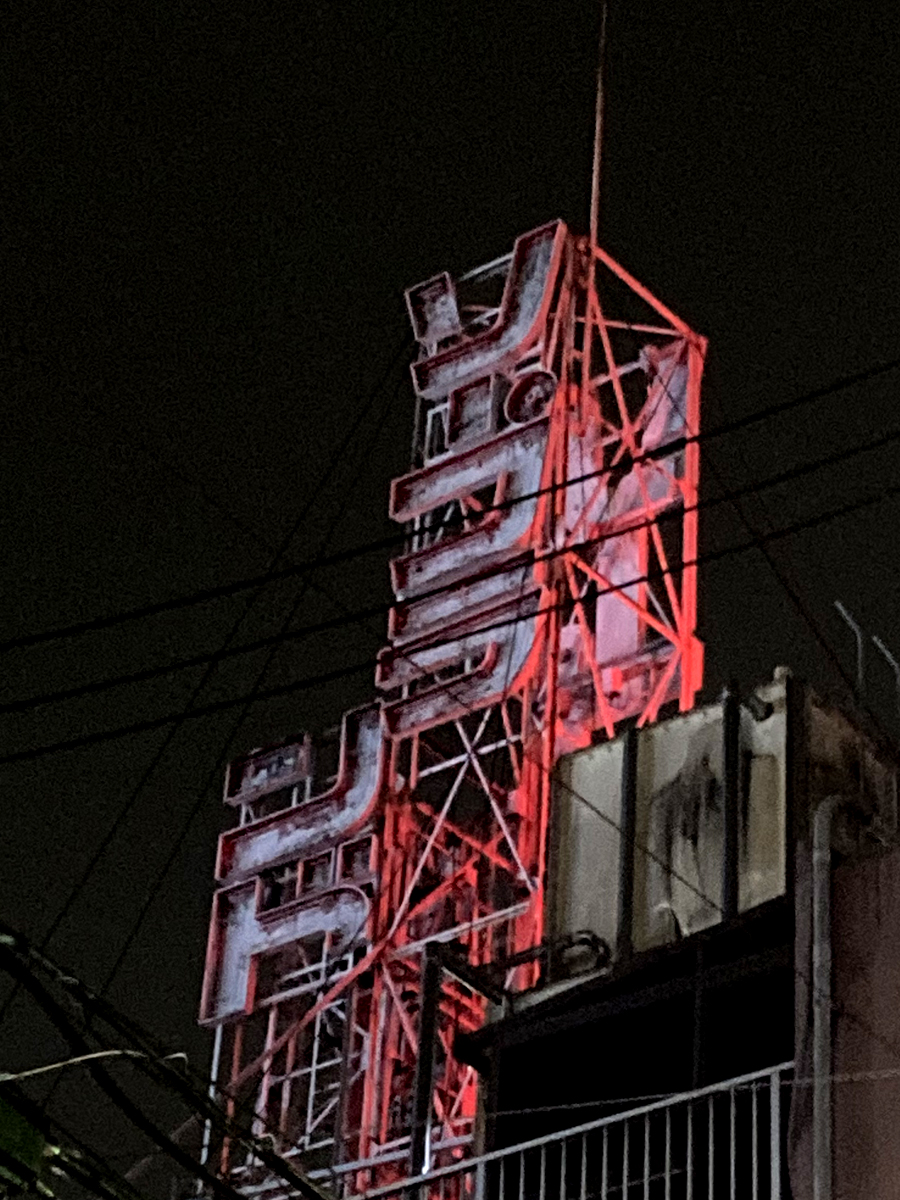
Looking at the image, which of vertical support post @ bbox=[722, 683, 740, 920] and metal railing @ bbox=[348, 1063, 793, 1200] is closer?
metal railing @ bbox=[348, 1063, 793, 1200]

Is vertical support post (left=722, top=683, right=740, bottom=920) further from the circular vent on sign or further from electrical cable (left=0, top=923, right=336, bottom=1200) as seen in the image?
the circular vent on sign

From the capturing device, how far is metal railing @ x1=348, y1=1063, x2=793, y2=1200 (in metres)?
15.2

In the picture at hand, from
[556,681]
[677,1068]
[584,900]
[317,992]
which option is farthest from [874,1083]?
[317,992]

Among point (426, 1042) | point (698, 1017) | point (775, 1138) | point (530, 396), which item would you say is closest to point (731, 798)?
point (698, 1017)

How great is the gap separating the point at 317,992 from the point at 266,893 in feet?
5.85

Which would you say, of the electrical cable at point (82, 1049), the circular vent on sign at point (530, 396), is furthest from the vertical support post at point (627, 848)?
the circular vent on sign at point (530, 396)

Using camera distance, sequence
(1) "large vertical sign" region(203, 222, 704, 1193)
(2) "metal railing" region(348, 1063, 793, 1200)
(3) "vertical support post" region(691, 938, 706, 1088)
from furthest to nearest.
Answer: (1) "large vertical sign" region(203, 222, 704, 1193) → (3) "vertical support post" region(691, 938, 706, 1088) → (2) "metal railing" region(348, 1063, 793, 1200)

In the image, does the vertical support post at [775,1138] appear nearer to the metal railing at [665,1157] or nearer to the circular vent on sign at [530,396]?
the metal railing at [665,1157]

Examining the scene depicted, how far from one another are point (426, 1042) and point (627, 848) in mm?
2325

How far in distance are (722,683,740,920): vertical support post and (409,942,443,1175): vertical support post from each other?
8.18 feet

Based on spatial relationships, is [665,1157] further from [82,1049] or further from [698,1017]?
[82,1049]

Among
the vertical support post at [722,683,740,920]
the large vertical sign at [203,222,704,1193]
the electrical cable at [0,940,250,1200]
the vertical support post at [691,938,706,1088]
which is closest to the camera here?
the electrical cable at [0,940,250,1200]

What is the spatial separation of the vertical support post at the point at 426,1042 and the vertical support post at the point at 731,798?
8.18 feet

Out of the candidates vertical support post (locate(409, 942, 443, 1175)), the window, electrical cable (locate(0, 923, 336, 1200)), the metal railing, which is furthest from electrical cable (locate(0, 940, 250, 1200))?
the window
